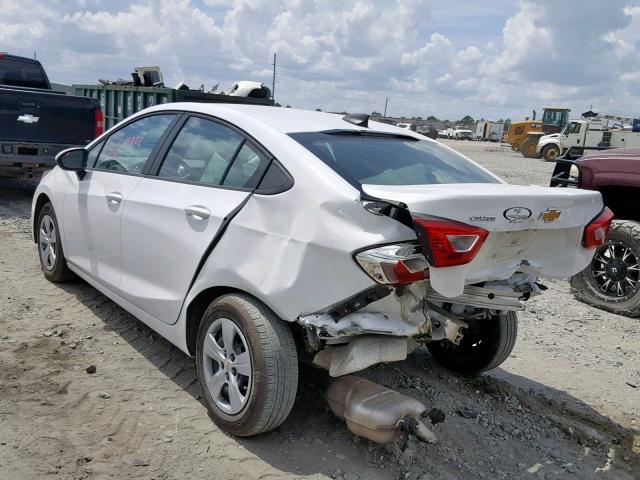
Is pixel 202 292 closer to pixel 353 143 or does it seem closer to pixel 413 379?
pixel 353 143

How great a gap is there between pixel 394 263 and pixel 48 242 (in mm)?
3778

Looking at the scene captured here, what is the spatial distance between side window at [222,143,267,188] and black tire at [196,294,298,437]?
61cm

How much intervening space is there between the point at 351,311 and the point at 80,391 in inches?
72.7

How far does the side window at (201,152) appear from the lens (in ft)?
11.2

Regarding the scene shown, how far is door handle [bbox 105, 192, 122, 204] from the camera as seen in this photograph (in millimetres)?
3980

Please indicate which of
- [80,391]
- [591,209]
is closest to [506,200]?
[591,209]

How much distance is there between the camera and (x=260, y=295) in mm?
2906

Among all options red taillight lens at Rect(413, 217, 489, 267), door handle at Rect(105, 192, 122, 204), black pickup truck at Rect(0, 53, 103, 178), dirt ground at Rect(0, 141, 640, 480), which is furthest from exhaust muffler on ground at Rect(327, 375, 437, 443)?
black pickup truck at Rect(0, 53, 103, 178)

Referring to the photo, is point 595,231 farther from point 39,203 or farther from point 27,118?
point 27,118

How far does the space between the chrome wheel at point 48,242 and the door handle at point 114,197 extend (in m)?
1.22

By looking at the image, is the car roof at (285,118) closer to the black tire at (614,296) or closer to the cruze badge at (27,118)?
the black tire at (614,296)

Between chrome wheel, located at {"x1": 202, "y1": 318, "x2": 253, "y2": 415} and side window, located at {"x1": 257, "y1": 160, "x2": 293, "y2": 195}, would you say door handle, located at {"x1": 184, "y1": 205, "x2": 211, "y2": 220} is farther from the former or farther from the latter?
chrome wheel, located at {"x1": 202, "y1": 318, "x2": 253, "y2": 415}

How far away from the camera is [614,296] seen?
598 cm

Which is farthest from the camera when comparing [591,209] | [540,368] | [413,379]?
[540,368]
